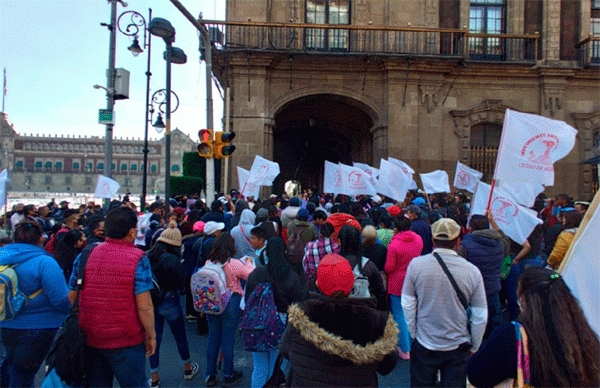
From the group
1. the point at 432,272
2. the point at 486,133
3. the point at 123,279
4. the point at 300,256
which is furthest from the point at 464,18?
the point at 123,279

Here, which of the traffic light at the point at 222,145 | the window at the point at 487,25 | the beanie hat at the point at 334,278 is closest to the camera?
the beanie hat at the point at 334,278

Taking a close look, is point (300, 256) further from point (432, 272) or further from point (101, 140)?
point (101, 140)

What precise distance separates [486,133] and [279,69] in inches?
357

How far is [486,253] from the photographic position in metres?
4.37

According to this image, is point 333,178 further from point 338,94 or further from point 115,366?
point 115,366

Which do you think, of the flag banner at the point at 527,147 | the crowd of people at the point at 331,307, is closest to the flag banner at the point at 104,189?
the crowd of people at the point at 331,307

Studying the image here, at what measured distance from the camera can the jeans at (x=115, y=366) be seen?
3143mm

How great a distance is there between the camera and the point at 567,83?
17.2 m

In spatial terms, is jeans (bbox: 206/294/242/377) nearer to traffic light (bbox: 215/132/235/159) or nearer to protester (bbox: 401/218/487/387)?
protester (bbox: 401/218/487/387)

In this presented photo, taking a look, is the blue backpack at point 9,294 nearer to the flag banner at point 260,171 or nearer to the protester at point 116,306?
the protester at point 116,306

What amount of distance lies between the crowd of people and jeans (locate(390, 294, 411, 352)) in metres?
0.02

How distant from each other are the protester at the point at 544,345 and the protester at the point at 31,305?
3.23m

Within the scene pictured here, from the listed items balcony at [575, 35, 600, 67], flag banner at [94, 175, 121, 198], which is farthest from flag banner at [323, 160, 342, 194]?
balcony at [575, 35, 600, 67]

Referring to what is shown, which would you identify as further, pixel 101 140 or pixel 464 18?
pixel 101 140
